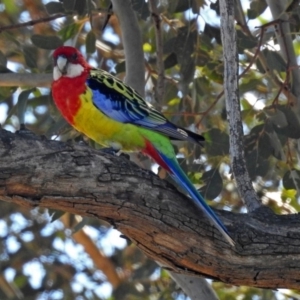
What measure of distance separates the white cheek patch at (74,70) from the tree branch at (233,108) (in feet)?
2.35

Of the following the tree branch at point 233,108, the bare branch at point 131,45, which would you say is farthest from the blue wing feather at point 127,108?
the bare branch at point 131,45

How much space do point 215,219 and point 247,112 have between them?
1.52 m

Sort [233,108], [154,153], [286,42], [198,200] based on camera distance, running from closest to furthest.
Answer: [198,200]
[233,108]
[154,153]
[286,42]

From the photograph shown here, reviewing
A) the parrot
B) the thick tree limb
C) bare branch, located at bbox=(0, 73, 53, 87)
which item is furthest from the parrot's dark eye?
the thick tree limb

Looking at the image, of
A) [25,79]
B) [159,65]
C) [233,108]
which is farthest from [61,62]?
[233,108]

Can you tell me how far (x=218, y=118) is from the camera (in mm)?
4281

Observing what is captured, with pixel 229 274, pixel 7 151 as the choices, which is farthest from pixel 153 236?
pixel 7 151

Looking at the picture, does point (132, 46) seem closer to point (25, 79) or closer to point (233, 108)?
point (25, 79)

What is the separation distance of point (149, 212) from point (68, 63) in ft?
3.58

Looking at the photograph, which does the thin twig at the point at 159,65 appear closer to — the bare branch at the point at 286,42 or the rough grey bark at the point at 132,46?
the rough grey bark at the point at 132,46

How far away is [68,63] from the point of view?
321 cm

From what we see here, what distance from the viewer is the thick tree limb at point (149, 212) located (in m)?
2.21

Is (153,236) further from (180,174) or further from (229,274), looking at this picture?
(180,174)

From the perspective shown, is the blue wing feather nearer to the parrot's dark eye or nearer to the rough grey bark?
the parrot's dark eye
